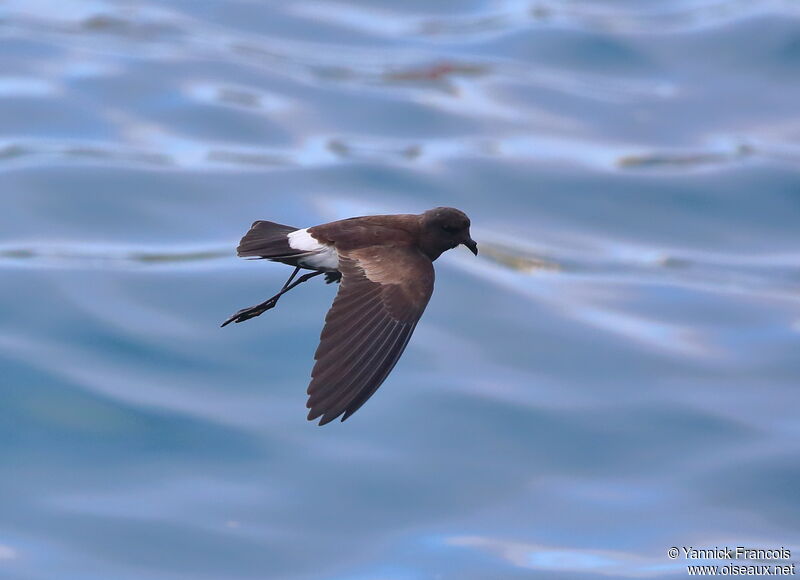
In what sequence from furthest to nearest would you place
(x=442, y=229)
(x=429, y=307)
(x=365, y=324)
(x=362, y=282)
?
(x=429, y=307) < (x=442, y=229) < (x=362, y=282) < (x=365, y=324)

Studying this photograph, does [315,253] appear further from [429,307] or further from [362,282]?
[429,307]

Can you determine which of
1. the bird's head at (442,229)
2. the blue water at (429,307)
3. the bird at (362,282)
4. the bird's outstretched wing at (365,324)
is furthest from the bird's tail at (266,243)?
the blue water at (429,307)

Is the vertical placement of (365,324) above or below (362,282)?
below

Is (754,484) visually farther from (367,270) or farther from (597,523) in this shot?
(367,270)

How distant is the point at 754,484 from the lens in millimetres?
10180

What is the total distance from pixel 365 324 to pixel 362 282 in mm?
206

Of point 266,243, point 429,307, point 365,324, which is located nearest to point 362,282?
point 365,324

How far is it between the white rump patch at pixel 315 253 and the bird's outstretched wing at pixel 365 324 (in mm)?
45

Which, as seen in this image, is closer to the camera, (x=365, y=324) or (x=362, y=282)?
(x=365, y=324)

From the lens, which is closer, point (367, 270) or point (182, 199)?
point (367, 270)

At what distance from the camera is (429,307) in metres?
11.6

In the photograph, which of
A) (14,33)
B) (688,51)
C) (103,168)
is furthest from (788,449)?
(14,33)

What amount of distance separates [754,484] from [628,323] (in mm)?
2396

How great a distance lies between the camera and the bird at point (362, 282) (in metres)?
4.76
